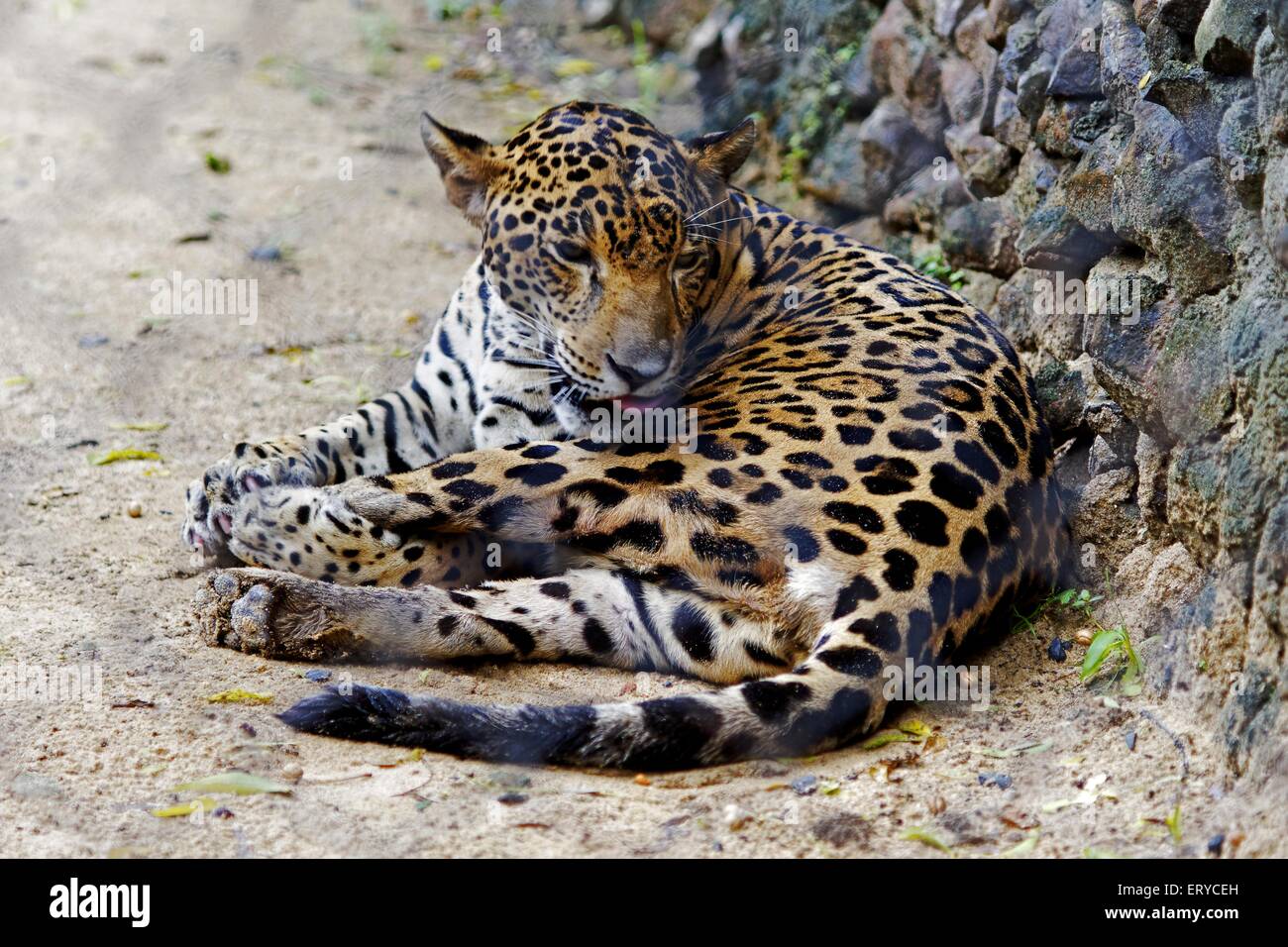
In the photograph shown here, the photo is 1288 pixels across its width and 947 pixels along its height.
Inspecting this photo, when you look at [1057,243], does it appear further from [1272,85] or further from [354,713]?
[354,713]

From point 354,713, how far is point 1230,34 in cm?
278

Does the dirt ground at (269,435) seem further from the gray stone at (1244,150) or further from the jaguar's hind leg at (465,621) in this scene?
the gray stone at (1244,150)

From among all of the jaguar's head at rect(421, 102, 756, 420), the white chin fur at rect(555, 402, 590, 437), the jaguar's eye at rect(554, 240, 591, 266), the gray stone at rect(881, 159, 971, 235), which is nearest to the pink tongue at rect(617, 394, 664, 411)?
the jaguar's head at rect(421, 102, 756, 420)

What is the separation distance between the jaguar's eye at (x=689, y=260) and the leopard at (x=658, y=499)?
0.02m

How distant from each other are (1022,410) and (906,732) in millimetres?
1179

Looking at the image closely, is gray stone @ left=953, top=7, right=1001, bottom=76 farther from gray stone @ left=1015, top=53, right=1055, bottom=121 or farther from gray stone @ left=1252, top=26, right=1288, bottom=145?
gray stone @ left=1252, top=26, right=1288, bottom=145

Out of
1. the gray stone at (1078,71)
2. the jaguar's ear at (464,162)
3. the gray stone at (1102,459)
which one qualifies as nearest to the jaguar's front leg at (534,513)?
the jaguar's ear at (464,162)

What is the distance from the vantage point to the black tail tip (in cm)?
353

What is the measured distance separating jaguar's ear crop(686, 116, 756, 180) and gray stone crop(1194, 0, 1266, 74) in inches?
64.5

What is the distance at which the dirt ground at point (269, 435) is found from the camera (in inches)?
128

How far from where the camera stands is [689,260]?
4.66 metres

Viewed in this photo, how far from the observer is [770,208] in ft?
17.9
